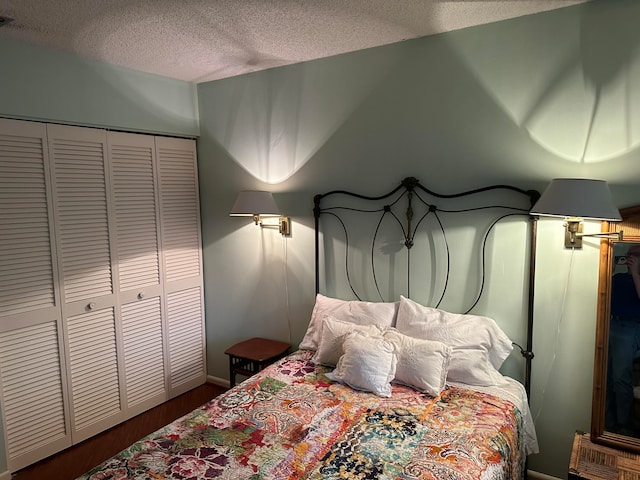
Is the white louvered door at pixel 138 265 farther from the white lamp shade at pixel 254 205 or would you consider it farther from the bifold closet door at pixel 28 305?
the white lamp shade at pixel 254 205

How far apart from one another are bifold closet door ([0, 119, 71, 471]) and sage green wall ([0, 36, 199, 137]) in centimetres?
16

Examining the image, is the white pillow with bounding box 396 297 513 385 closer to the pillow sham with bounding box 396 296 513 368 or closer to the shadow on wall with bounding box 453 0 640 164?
the pillow sham with bounding box 396 296 513 368

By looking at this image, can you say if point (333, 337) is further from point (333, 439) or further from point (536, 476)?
point (536, 476)

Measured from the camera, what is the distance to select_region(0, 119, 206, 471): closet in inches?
101

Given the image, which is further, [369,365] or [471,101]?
[471,101]

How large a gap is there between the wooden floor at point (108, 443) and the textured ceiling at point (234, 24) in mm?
2650

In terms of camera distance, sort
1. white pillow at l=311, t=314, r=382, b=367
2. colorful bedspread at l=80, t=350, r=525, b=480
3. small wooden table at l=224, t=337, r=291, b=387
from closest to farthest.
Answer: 1. colorful bedspread at l=80, t=350, r=525, b=480
2. white pillow at l=311, t=314, r=382, b=367
3. small wooden table at l=224, t=337, r=291, b=387

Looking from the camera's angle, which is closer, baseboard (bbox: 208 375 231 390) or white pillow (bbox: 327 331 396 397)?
white pillow (bbox: 327 331 396 397)

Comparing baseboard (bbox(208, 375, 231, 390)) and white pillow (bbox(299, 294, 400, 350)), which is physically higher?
white pillow (bbox(299, 294, 400, 350))

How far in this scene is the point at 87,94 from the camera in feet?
9.32

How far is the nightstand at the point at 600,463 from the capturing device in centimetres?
181

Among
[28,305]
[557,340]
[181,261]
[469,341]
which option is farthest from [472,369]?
[28,305]

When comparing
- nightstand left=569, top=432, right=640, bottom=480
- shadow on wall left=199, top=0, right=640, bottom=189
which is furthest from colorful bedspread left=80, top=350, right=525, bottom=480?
shadow on wall left=199, top=0, right=640, bottom=189

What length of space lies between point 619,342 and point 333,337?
58.4 inches
